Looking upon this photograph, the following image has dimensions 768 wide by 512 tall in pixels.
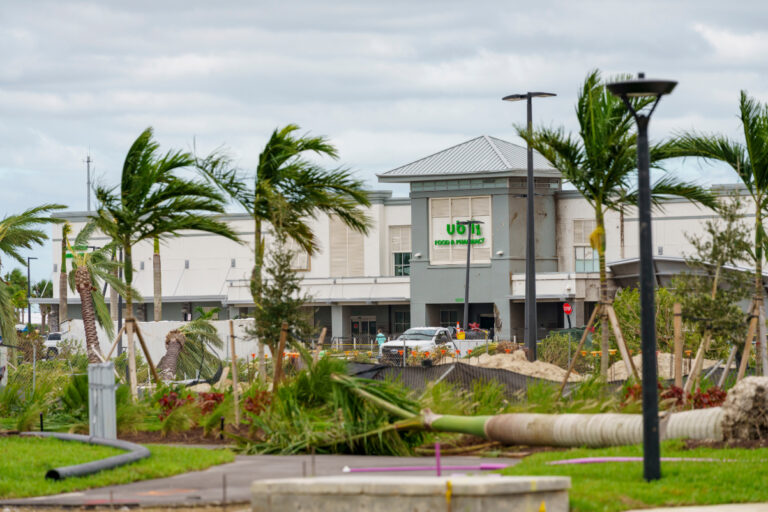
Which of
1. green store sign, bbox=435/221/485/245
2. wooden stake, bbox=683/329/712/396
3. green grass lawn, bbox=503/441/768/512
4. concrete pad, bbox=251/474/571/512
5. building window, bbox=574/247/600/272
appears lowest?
green grass lawn, bbox=503/441/768/512

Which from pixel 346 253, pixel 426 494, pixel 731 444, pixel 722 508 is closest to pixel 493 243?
pixel 346 253

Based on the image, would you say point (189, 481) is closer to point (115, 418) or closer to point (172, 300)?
point (115, 418)

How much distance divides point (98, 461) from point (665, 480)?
6.49 m

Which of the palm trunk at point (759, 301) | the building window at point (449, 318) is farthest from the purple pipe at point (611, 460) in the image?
the building window at point (449, 318)

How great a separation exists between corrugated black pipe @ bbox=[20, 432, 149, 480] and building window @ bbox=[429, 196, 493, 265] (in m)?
49.6

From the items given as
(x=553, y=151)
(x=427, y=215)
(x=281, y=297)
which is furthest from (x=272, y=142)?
(x=427, y=215)

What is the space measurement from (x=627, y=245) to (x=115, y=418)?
54.3 metres

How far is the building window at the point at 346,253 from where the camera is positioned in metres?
75.5

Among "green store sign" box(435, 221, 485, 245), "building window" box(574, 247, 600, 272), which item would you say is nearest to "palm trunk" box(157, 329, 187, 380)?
"green store sign" box(435, 221, 485, 245)

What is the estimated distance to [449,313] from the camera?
232 ft

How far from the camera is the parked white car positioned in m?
42.8

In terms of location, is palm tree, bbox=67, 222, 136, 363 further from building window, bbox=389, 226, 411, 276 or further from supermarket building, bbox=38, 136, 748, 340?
building window, bbox=389, 226, 411, 276

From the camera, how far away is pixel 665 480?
11969mm

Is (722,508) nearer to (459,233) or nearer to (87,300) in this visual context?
(87,300)
